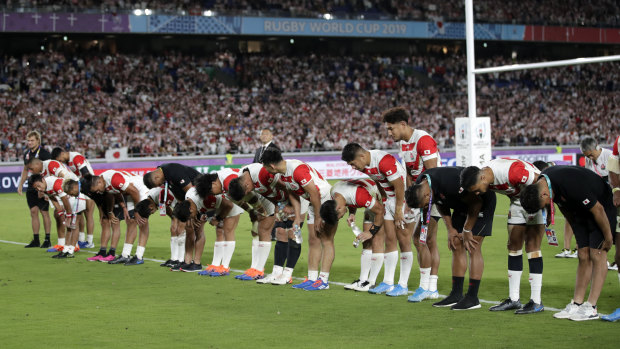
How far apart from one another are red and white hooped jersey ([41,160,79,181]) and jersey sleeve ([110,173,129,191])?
241cm

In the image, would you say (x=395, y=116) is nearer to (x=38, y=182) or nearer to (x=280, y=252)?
(x=280, y=252)

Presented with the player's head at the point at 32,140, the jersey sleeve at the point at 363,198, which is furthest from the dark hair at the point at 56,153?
the jersey sleeve at the point at 363,198

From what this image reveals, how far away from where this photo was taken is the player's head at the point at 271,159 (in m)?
10.8

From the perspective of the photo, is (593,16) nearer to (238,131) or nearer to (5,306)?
(238,131)

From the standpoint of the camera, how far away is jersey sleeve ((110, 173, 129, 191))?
13.9m

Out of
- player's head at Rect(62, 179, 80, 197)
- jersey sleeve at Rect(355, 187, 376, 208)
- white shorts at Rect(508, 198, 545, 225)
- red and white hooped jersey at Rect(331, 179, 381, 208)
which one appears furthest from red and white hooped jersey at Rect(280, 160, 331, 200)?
player's head at Rect(62, 179, 80, 197)

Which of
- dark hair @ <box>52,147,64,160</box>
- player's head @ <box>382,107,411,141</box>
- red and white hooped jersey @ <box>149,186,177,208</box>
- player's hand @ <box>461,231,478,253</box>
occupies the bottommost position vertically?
player's hand @ <box>461,231,478,253</box>

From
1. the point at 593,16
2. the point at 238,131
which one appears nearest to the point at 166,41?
the point at 238,131

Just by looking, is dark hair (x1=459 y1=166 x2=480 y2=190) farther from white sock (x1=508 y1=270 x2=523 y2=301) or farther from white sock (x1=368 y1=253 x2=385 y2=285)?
white sock (x1=368 y1=253 x2=385 y2=285)

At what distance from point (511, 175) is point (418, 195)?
1.00 m

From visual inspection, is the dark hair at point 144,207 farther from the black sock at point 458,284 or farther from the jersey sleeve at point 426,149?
the black sock at point 458,284

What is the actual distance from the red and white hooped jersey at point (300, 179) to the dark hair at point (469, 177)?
2.57 meters

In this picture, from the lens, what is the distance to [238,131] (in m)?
41.2

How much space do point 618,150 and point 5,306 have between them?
7.54 m
